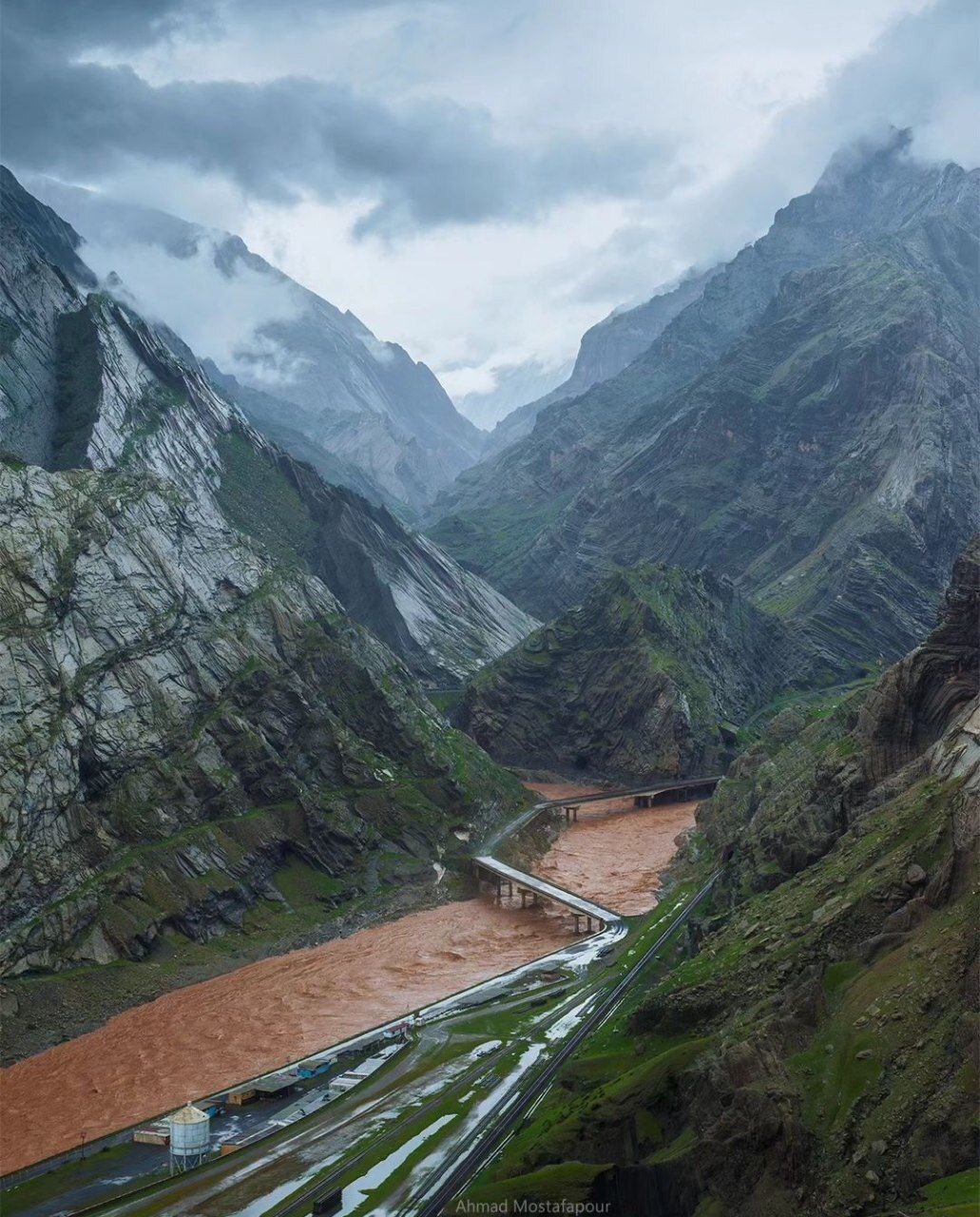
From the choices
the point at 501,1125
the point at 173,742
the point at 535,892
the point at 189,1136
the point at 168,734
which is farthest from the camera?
the point at 535,892

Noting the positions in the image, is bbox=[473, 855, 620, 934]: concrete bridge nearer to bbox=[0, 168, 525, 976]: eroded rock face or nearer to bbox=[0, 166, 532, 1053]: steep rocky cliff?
bbox=[0, 166, 532, 1053]: steep rocky cliff

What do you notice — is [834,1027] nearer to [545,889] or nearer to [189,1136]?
[189,1136]

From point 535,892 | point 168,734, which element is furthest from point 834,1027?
point 168,734

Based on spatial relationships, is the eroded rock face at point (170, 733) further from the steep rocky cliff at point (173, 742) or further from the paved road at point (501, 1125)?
the paved road at point (501, 1125)

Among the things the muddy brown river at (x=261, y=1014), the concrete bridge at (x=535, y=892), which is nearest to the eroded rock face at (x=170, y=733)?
the concrete bridge at (x=535, y=892)

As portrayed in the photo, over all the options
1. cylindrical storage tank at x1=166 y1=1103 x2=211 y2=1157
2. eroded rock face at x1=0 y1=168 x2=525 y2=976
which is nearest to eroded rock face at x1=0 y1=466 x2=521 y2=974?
eroded rock face at x1=0 y1=168 x2=525 y2=976

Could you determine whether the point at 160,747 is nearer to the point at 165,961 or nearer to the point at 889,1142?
the point at 165,961
